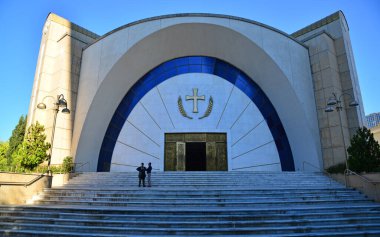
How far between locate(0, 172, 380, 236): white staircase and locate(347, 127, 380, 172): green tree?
127 centimetres

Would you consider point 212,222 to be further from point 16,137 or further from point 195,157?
point 16,137

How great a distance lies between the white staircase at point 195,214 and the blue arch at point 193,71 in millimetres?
8286

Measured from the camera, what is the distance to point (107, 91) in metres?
18.0

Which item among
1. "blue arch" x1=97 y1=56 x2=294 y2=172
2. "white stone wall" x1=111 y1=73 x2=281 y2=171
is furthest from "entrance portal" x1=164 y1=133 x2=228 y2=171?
"blue arch" x1=97 y1=56 x2=294 y2=172

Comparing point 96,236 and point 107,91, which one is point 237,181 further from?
point 107,91

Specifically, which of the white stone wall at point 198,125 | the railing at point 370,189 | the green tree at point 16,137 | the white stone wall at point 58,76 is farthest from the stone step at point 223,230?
the green tree at point 16,137

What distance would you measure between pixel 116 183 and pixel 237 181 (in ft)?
18.5

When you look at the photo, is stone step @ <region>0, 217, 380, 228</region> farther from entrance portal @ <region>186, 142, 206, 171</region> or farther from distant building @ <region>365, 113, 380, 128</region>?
distant building @ <region>365, 113, 380, 128</region>

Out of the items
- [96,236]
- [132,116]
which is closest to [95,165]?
[132,116]

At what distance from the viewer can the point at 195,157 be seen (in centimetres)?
1988

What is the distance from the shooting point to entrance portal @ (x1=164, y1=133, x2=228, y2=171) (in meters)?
18.4

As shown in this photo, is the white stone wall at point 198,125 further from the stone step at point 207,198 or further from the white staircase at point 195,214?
the stone step at point 207,198

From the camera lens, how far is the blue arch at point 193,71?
723 inches

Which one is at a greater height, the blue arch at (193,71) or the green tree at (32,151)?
the blue arch at (193,71)
